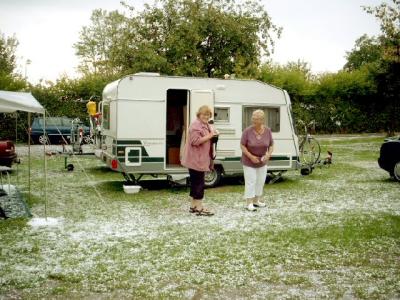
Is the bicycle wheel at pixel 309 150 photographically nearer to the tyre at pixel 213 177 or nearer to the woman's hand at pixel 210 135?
the tyre at pixel 213 177

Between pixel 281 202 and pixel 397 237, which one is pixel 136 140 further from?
pixel 397 237

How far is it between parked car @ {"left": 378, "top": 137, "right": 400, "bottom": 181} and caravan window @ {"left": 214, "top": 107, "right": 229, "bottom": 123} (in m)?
3.79

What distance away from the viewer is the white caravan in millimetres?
9820

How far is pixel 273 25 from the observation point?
77.0 ft

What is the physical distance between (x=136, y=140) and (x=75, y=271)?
16.9 feet

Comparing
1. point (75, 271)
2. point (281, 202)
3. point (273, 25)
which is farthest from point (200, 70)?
point (75, 271)

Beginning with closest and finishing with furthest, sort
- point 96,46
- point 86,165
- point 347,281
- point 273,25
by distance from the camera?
point 347,281, point 86,165, point 273,25, point 96,46

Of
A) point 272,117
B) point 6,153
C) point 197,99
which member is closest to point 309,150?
point 272,117

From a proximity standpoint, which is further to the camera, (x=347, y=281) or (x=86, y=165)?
(x=86, y=165)

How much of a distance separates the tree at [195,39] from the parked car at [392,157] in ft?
36.6

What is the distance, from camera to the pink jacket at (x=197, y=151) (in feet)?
25.0

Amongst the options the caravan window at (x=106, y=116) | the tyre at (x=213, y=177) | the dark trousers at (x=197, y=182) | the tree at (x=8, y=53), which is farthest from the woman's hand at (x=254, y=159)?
the tree at (x=8, y=53)

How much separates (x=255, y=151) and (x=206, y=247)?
8.13 ft

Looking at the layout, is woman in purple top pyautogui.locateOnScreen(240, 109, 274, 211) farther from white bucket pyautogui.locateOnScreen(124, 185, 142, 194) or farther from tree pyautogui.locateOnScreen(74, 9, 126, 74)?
tree pyautogui.locateOnScreen(74, 9, 126, 74)
